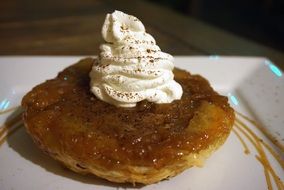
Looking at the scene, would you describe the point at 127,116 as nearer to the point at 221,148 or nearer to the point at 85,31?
the point at 221,148

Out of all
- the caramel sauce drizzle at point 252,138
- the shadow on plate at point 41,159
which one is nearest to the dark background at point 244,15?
the caramel sauce drizzle at point 252,138

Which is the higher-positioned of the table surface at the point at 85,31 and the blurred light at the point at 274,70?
the blurred light at the point at 274,70

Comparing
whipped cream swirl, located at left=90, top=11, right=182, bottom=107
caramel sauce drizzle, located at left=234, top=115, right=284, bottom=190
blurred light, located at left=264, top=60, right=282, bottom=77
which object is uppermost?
whipped cream swirl, located at left=90, top=11, right=182, bottom=107

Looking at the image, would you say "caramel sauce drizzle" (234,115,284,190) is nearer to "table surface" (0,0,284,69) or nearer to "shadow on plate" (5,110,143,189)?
"shadow on plate" (5,110,143,189)

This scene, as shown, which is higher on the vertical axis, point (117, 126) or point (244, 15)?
point (117, 126)

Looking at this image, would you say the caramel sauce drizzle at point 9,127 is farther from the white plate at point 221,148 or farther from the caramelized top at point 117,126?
the caramelized top at point 117,126

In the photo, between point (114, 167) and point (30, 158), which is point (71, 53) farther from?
point (114, 167)

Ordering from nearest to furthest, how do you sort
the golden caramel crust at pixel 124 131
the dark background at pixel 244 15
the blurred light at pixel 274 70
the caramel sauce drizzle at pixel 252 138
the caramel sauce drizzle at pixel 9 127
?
the golden caramel crust at pixel 124 131 → the caramel sauce drizzle at pixel 252 138 → the caramel sauce drizzle at pixel 9 127 → the blurred light at pixel 274 70 → the dark background at pixel 244 15

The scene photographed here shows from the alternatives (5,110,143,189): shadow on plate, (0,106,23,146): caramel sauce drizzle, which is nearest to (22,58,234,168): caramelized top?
(5,110,143,189): shadow on plate

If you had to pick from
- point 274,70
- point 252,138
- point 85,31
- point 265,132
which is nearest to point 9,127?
point 252,138
